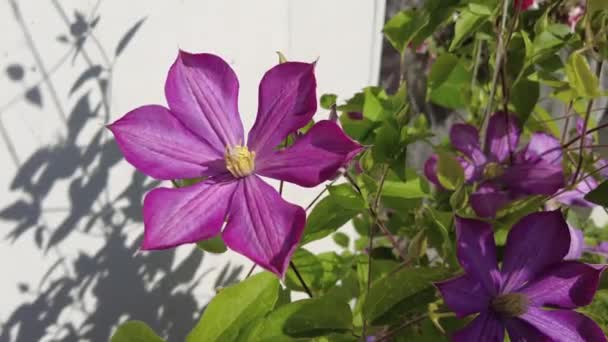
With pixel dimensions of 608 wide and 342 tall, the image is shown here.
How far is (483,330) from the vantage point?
0.59 m

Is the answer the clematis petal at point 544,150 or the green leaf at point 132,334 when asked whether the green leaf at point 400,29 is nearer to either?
the clematis petal at point 544,150

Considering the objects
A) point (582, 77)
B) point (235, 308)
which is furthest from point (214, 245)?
point (582, 77)

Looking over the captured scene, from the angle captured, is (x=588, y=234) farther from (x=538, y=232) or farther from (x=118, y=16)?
(x=118, y=16)

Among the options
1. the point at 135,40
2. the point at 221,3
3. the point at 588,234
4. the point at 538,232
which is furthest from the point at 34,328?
the point at 588,234

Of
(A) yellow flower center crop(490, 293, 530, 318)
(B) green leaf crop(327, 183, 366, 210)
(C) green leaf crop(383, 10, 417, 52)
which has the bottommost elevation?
(A) yellow flower center crop(490, 293, 530, 318)

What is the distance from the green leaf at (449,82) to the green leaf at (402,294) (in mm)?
343

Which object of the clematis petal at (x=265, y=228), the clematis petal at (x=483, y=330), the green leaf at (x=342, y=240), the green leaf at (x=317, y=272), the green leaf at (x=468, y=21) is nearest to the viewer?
the clematis petal at (x=265, y=228)

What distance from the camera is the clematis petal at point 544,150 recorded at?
857 millimetres

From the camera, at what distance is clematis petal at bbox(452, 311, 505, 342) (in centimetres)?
58

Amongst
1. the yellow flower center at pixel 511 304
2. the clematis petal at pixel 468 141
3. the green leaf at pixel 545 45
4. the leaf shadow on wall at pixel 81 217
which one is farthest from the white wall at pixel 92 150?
the yellow flower center at pixel 511 304

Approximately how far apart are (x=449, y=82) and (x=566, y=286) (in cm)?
41

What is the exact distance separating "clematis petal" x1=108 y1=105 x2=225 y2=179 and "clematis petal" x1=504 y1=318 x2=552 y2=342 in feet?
1.19

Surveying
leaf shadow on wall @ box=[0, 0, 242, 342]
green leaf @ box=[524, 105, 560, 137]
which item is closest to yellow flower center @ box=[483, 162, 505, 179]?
green leaf @ box=[524, 105, 560, 137]

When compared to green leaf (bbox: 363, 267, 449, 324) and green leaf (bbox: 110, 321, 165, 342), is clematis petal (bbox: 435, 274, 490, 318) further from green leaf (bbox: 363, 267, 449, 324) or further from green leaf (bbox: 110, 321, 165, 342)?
green leaf (bbox: 110, 321, 165, 342)
